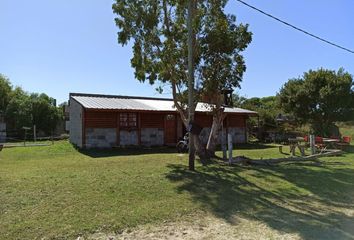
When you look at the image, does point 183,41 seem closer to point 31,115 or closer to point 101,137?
point 101,137

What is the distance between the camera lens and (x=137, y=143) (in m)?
23.8

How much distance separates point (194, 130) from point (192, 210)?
5109 mm

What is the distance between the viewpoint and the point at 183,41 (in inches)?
616

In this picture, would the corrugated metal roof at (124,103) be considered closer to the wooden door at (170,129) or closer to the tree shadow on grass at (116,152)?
the wooden door at (170,129)

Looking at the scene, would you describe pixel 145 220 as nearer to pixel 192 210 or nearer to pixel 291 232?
pixel 192 210

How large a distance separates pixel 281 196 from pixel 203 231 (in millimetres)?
3586

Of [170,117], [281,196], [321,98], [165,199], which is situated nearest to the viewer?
[165,199]

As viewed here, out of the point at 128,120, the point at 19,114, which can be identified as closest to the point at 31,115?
the point at 19,114

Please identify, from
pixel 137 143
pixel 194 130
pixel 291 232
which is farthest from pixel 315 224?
pixel 137 143

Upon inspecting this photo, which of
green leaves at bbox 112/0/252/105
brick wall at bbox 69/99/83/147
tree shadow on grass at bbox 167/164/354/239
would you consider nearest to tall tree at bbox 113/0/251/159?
green leaves at bbox 112/0/252/105

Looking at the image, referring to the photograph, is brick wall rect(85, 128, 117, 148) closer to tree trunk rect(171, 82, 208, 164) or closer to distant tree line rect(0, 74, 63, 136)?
tree trunk rect(171, 82, 208, 164)

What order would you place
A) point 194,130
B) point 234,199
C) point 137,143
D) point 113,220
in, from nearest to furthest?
point 113,220 → point 234,199 → point 194,130 → point 137,143

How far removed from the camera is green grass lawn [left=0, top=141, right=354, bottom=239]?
6.47 m

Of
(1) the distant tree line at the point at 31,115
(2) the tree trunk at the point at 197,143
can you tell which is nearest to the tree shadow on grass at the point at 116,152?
(2) the tree trunk at the point at 197,143
